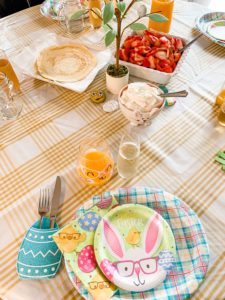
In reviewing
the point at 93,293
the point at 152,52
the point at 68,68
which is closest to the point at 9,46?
the point at 68,68

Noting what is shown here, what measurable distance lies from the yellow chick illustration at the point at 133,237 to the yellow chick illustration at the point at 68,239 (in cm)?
9

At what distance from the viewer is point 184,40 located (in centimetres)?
93

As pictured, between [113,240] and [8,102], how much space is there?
0.59 metres

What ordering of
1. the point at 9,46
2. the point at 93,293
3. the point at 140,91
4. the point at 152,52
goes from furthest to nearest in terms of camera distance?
1. the point at 9,46
2. the point at 152,52
3. the point at 140,91
4. the point at 93,293

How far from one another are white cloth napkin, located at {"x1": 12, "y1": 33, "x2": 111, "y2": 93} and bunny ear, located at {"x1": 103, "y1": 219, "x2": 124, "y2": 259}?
492 mm

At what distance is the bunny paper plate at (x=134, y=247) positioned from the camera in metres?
0.48

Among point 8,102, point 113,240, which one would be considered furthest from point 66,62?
point 113,240

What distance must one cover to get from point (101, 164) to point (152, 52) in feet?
1.48

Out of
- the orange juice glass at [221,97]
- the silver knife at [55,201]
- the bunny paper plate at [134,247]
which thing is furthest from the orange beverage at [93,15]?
the bunny paper plate at [134,247]

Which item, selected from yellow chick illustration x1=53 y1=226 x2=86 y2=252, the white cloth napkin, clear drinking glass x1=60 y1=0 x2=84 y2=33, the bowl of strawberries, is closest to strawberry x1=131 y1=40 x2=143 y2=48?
the bowl of strawberries

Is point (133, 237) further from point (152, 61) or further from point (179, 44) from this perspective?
point (179, 44)

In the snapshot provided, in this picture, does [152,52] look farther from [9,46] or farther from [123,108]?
[9,46]

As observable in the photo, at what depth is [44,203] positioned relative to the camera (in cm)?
61

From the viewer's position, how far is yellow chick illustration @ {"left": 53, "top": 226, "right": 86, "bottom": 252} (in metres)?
0.50
